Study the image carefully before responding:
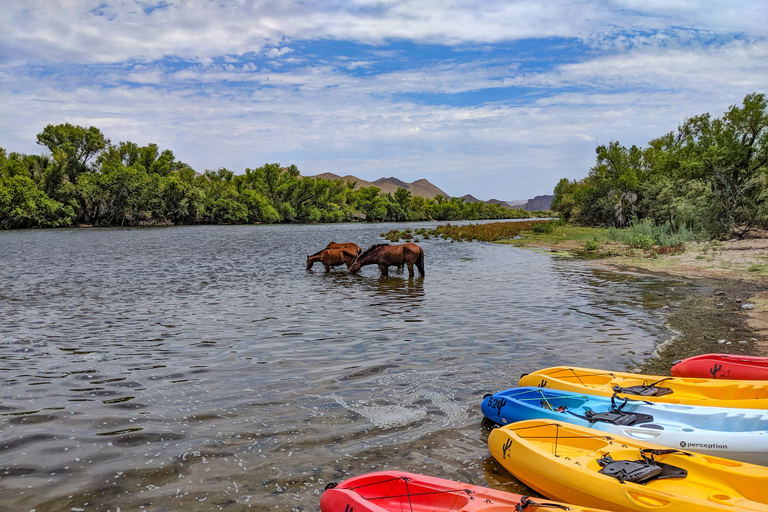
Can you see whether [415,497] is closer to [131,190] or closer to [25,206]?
[25,206]

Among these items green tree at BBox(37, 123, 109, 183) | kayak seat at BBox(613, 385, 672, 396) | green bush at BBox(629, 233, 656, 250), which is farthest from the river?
green tree at BBox(37, 123, 109, 183)

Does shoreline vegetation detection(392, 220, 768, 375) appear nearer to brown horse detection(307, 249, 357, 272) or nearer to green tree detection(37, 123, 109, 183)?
brown horse detection(307, 249, 357, 272)

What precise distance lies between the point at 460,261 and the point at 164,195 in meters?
85.0

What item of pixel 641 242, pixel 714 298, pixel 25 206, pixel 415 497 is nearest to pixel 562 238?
pixel 641 242

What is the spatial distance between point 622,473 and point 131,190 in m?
100

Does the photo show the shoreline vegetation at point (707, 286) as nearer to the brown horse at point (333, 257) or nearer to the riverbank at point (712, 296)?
the riverbank at point (712, 296)

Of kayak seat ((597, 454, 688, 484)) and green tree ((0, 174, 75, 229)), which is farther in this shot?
green tree ((0, 174, 75, 229))

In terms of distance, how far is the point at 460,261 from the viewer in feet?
100

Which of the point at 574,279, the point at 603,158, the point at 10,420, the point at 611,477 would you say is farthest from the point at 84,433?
the point at 603,158

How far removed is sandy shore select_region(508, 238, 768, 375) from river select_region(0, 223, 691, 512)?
79 centimetres

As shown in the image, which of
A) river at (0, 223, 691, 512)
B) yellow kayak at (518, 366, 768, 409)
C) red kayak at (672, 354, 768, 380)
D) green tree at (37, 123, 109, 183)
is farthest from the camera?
green tree at (37, 123, 109, 183)

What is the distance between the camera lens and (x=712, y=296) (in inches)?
623

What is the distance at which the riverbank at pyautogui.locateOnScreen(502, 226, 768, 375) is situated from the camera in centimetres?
1012

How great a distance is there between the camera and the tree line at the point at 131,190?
7625 centimetres
